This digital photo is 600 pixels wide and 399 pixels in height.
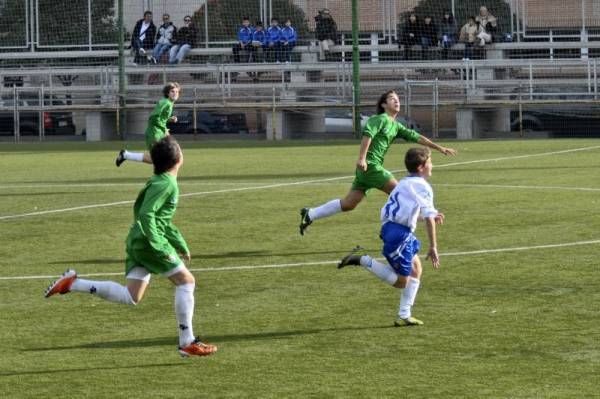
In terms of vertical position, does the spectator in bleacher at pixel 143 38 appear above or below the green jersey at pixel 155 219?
above

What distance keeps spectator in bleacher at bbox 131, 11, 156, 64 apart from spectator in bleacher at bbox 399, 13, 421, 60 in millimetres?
8346

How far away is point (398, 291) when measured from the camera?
485 inches

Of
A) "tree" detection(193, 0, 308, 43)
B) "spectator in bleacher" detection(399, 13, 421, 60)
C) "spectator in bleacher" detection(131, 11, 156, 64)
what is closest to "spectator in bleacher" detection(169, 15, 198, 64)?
"tree" detection(193, 0, 308, 43)

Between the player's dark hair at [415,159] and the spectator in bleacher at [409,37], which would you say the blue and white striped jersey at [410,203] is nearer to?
the player's dark hair at [415,159]

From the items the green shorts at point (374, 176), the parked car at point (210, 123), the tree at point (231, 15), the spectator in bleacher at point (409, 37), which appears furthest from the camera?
the tree at point (231, 15)

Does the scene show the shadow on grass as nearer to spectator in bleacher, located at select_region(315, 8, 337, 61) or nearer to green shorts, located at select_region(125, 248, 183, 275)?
green shorts, located at select_region(125, 248, 183, 275)

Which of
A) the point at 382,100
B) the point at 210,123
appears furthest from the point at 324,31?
the point at 382,100

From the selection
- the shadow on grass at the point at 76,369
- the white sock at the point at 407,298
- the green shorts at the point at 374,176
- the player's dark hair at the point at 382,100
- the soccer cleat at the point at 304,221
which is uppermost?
the player's dark hair at the point at 382,100

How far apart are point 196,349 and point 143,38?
121 ft

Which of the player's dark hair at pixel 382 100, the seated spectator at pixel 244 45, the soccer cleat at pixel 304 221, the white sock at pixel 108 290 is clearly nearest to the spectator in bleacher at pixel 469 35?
the seated spectator at pixel 244 45

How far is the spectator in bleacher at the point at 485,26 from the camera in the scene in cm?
4372

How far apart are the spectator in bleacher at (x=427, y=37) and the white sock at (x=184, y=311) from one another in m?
35.2

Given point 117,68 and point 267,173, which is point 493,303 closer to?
point 267,173

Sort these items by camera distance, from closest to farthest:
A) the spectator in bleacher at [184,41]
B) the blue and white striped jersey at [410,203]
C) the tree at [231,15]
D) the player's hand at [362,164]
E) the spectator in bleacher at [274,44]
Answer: the blue and white striped jersey at [410,203], the player's hand at [362,164], the spectator in bleacher at [274,44], the spectator in bleacher at [184,41], the tree at [231,15]
